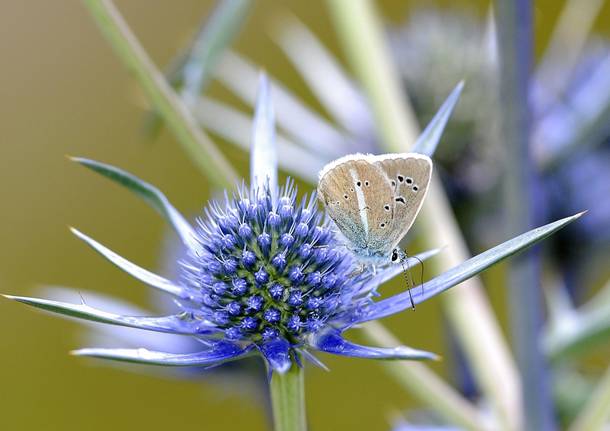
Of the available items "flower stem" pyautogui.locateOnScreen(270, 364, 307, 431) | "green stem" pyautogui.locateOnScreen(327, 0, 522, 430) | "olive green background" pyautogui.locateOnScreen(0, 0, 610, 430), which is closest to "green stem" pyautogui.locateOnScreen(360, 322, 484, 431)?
"green stem" pyautogui.locateOnScreen(327, 0, 522, 430)

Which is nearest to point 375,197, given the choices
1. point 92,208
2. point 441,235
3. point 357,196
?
point 357,196

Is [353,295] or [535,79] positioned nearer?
[353,295]

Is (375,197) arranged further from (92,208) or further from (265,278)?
(92,208)

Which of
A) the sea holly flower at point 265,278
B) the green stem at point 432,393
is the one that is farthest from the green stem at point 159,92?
the green stem at point 432,393

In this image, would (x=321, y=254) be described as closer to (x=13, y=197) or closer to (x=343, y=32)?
(x=343, y=32)

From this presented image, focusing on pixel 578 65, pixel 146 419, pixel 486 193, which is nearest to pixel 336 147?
pixel 486 193

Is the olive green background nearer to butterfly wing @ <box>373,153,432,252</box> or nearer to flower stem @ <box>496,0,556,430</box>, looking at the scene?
flower stem @ <box>496,0,556,430</box>

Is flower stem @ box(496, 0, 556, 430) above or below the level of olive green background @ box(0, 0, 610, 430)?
below
